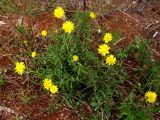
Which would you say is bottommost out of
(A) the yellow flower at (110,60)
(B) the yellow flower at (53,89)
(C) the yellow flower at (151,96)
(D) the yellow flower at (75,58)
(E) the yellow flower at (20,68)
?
(C) the yellow flower at (151,96)

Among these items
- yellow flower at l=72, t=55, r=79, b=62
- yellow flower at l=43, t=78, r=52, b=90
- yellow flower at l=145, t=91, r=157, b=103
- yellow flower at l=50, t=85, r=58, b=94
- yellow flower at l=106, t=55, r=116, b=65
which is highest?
yellow flower at l=72, t=55, r=79, b=62

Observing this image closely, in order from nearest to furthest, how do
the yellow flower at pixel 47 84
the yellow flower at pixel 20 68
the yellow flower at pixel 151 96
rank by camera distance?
the yellow flower at pixel 151 96 < the yellow flower at pixel 47 84 < the yellow flower at pixel 20 68

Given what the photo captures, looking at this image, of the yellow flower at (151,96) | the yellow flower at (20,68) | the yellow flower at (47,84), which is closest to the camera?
the yellow flower at (151,96)

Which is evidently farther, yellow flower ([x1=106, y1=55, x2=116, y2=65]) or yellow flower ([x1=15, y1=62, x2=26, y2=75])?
yellow flower ([x1=15, y1=62, x2=26, y2=75])

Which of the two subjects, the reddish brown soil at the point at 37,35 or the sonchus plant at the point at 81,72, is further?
the reddish brown soil at the point at 37,35

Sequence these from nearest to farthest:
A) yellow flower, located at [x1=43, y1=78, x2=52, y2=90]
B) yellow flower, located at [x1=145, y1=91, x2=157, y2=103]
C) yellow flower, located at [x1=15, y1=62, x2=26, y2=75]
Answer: yellow flower, located at [x1=145, y1=91, x2=157, y2=103] < yellow flower, located at [x1=43, y1=78, x2=52, y2=90] < yellow flower, located at [x1=15, y1=62, x2=26, y2=75]

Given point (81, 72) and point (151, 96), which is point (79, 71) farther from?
point (151, 96)

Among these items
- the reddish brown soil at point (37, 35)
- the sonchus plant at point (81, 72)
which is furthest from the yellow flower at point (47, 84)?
the reddish brown soil at point (37, 35)

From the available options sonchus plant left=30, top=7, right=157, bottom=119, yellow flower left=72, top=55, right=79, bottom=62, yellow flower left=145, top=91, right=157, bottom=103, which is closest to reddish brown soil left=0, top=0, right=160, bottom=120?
sonchus plant left=30, top=7, right=157, bottom=119

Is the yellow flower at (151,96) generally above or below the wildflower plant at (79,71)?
below

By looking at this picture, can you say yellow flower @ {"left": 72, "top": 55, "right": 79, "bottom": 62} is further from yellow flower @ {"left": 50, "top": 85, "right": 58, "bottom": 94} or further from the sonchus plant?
yellow flower @ {"left": 50, "top": 85, "right": 58, "bottom": 94}

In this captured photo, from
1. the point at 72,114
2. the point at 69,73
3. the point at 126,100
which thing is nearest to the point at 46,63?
the point at 69,73

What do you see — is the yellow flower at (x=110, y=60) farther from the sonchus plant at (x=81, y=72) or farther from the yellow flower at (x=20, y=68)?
the yellow flower at (x=20, y=68)

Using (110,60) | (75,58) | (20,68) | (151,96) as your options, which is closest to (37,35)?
(20,68)
